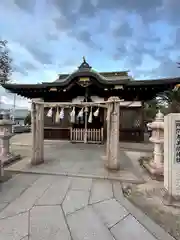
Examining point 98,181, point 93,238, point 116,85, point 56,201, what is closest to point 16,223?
point 56,201

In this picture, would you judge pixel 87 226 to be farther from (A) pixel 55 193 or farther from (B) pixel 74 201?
(A) pixel 55 193

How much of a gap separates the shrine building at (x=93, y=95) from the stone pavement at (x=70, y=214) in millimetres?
5580

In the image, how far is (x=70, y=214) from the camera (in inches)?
97.0

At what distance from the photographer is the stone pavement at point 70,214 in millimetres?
2057

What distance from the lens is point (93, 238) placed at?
6.53ft

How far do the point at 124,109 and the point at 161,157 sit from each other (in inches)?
222

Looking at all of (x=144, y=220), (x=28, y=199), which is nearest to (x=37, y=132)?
(x=28, y=199)

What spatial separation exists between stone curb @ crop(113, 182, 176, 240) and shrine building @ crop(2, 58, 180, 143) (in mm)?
5889

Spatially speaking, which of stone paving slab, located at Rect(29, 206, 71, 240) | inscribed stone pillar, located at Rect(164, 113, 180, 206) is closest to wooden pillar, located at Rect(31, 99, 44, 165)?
stone paving slab, located at Rect(29, 206, 71, 240)

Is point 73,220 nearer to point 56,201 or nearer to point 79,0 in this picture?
point 56,201

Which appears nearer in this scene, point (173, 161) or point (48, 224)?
point (48, 224)

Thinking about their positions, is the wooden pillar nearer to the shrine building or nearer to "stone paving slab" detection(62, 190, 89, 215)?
"stone paving slab" detection(62, 190, 89, 215)

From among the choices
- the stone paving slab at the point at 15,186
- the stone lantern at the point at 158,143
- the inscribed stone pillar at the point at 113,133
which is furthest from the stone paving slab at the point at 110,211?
the stone lantern at the point at 158,143

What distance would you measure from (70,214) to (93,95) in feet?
26.1
